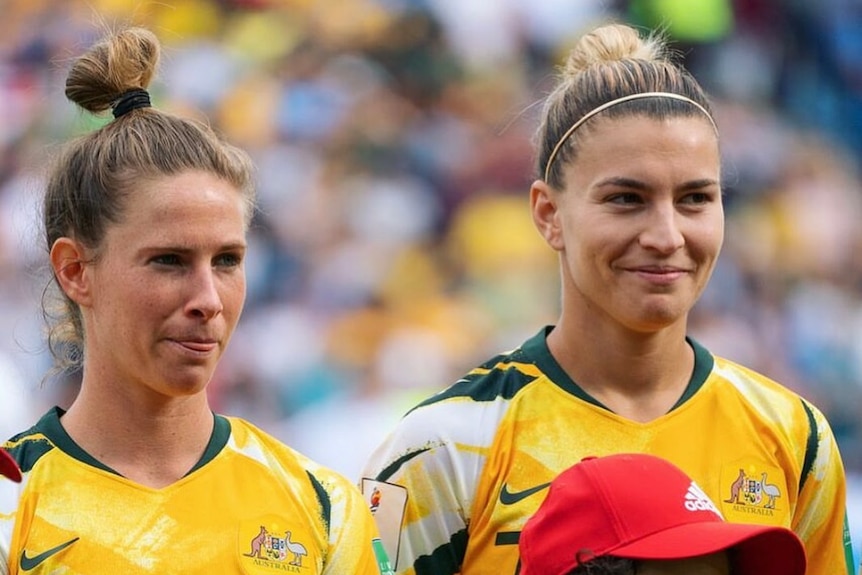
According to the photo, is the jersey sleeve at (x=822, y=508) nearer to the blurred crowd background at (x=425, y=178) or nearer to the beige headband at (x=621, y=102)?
the beige headband at (x=621, y=102)

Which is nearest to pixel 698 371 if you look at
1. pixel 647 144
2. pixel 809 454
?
pixel 809 454

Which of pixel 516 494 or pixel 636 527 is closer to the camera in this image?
pixel 636 527

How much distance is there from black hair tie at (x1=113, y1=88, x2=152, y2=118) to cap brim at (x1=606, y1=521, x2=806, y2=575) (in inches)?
57.2

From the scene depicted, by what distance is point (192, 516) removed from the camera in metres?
2.98

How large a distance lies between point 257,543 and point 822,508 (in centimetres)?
132

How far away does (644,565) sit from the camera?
248cm

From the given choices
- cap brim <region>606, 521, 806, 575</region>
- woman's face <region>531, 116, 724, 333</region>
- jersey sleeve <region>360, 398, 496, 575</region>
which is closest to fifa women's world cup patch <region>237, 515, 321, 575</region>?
jersey sleeve <region>360, 398, 496, 575</region>

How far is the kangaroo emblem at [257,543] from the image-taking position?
2973mm

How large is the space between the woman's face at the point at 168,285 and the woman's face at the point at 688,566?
0.99 metres

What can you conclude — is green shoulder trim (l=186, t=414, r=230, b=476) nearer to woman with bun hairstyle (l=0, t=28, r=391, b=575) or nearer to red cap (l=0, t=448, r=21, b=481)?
woman with bun hairstyle (l=0, t=28, r=391, b=575)

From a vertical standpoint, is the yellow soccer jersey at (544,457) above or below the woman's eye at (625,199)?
below

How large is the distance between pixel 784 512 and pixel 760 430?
0.20 m

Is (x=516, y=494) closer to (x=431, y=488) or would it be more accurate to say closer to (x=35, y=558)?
(x=431, y=488)

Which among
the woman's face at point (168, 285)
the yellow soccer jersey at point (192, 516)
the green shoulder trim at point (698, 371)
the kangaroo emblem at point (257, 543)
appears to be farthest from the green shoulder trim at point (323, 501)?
the green shoulder trim at point (698, 371)
